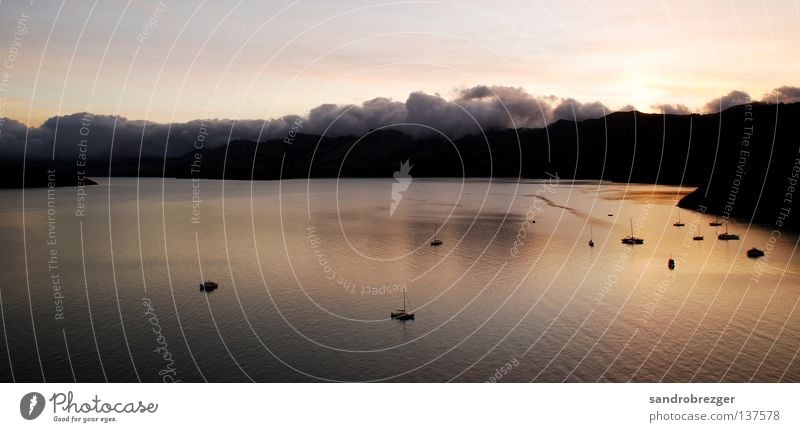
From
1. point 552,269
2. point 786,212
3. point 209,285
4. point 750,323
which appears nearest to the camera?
point 750,323

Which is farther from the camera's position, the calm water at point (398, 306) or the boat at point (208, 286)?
the boat at point (208, 286)

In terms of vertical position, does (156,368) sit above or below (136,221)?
above

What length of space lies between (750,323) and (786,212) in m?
96.4

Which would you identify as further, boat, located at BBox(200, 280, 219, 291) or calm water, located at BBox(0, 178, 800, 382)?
boat, located at BBox(200, 280, 219, 291)

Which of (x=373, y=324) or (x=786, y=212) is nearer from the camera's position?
(x=373, y=324)

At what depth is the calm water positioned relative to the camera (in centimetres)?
4556

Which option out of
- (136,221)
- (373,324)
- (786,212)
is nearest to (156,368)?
(373,324)

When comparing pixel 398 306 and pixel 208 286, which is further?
pixel 208 286

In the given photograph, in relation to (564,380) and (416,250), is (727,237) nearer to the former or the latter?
A: (416,250)

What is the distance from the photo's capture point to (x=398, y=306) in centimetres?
6456

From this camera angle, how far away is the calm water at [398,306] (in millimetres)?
45562

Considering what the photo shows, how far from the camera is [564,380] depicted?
42.4 meters

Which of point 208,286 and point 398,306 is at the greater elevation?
point 398,306

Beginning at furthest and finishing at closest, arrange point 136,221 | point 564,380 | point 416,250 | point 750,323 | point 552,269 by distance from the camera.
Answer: point 136,221 < point 416,250 < point 552,269 < point 750,323 < point 564,380
